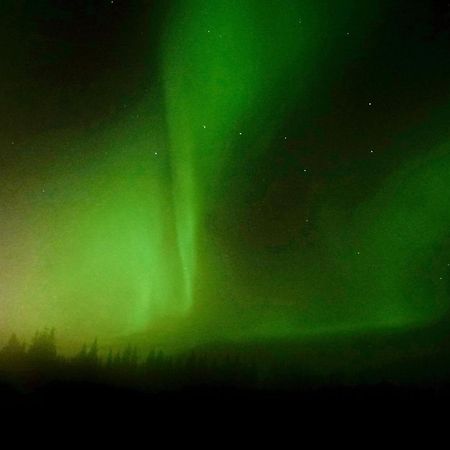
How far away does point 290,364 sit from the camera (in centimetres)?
372

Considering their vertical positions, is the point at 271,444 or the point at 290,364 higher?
the point at 290,364

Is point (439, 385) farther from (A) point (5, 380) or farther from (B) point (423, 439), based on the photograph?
(A) point (5, 380)

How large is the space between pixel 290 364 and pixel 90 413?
4.34 ft

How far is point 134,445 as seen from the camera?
336 cm

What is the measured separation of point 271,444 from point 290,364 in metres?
0.52

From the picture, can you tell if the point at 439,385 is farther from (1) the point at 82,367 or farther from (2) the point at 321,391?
(1) the point at 82,367

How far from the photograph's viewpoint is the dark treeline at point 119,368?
3533 millimetres

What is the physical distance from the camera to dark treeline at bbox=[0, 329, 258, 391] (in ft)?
11.6

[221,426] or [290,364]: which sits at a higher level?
[290,364]

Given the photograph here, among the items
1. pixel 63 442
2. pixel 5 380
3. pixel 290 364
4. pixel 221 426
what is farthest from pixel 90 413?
pixel 290 364

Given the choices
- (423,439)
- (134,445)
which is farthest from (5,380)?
(423,439)

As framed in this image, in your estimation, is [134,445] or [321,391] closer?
[134,445]

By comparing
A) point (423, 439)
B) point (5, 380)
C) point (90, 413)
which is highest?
point (5, 380)

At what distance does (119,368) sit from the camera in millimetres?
3596
